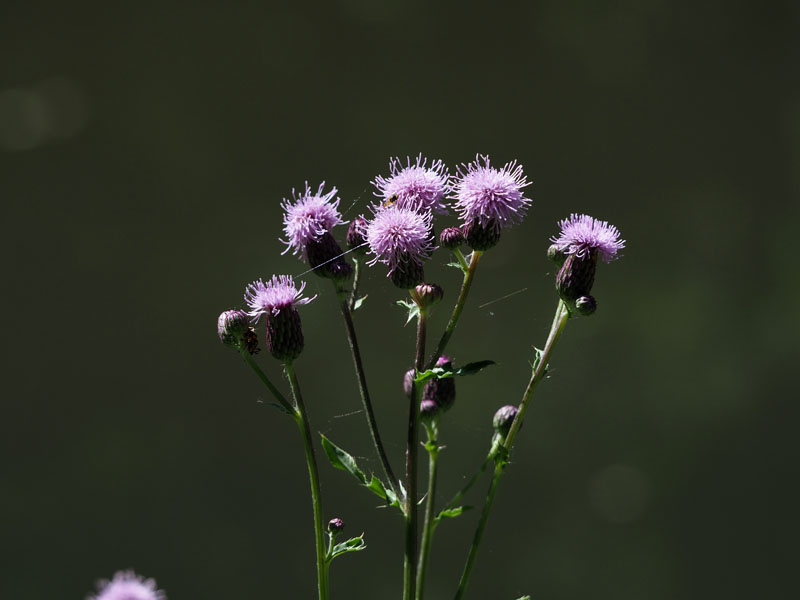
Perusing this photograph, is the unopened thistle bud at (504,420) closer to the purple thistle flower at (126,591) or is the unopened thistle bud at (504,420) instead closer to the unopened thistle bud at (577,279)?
the unopened thistle bud at (577,279)

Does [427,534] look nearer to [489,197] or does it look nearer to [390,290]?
[489,197]

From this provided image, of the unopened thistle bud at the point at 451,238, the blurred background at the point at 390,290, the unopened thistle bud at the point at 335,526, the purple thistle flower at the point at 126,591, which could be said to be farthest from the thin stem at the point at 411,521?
the blurred background at the point at 390,290

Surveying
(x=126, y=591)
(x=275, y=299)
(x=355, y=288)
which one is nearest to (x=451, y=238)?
(x=355, y=288)

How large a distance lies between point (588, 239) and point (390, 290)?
1495 mm

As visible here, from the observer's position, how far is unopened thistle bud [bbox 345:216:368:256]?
3.99 ft

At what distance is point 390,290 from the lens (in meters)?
2.65

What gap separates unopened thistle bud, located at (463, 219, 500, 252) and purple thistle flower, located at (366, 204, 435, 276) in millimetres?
61

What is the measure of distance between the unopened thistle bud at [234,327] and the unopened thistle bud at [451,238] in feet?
0.92

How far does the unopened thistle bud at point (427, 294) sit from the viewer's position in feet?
3.76

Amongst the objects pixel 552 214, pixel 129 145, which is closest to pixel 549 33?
pixel 552 214

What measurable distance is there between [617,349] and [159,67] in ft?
5.23

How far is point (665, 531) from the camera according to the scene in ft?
9.21

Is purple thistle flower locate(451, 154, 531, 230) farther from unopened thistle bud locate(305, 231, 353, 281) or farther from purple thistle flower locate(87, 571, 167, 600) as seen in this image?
purple thistle flower locate(87, 571, 167, 600)

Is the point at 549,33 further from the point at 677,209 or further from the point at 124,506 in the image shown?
the point at 124,506
